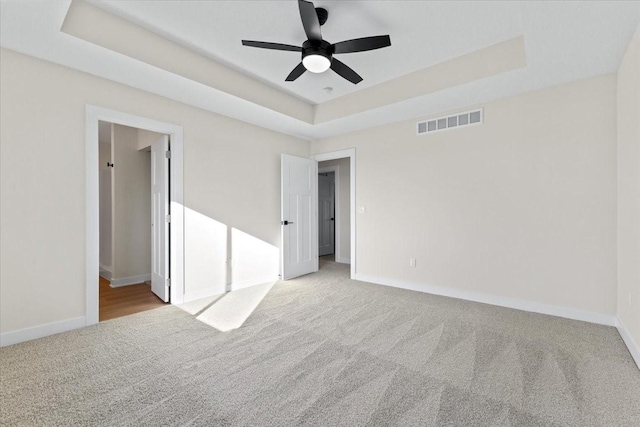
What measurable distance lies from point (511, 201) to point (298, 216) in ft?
10.3

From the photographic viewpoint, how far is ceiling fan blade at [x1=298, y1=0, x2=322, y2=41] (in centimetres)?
196

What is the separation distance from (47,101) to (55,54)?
424 millimetres

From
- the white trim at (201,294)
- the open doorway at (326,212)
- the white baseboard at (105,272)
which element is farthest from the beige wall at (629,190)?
the white baseboard at (105,272)

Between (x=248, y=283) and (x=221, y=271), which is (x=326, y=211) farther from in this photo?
(x=221, y=271)

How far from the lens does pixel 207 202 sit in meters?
3.92

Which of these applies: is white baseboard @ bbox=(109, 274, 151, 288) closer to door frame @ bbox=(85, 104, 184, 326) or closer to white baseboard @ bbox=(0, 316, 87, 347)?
door frame @ bbox=(85, 104, 184, 326)

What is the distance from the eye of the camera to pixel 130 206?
471 centimetres

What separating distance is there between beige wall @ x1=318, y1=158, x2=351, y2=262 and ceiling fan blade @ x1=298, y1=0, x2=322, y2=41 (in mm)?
4336

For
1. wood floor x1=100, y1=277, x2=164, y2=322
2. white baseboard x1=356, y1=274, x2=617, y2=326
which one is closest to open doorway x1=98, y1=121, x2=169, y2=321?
wood floor x1=100, y1=277, x2=164, y2=322

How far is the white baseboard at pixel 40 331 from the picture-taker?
2459 millimetres

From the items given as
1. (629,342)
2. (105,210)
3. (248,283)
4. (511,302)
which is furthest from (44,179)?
(629,342)

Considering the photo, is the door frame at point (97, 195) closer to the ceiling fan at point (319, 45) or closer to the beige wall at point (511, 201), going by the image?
the ceiling fan at point (319, 45)

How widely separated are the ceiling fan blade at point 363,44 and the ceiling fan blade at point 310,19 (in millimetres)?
197

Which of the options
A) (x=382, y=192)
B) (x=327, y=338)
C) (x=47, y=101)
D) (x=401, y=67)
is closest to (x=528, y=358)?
(x=327, y=338)
